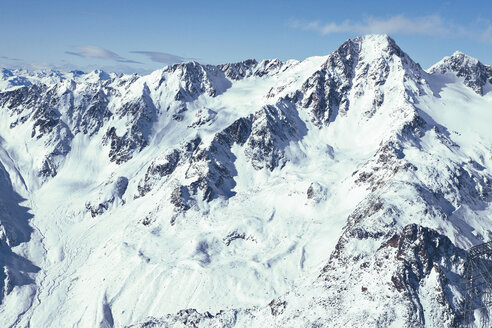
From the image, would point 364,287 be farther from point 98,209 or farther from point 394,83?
point 394,83

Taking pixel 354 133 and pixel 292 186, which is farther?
pixel 354 133

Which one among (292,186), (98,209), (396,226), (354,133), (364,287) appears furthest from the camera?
(354,133)

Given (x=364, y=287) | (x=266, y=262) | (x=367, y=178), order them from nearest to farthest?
(x=364, y=287), (x=266, y=262), (x=367, y=178)

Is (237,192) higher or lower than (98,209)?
higher

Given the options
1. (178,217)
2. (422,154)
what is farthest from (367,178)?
(178,217)

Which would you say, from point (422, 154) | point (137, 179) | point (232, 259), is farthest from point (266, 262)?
point (137, 179)

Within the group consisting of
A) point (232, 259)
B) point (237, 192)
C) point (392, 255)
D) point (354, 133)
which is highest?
point (354, 133)

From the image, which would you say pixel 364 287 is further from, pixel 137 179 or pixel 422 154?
pixel 137 179
